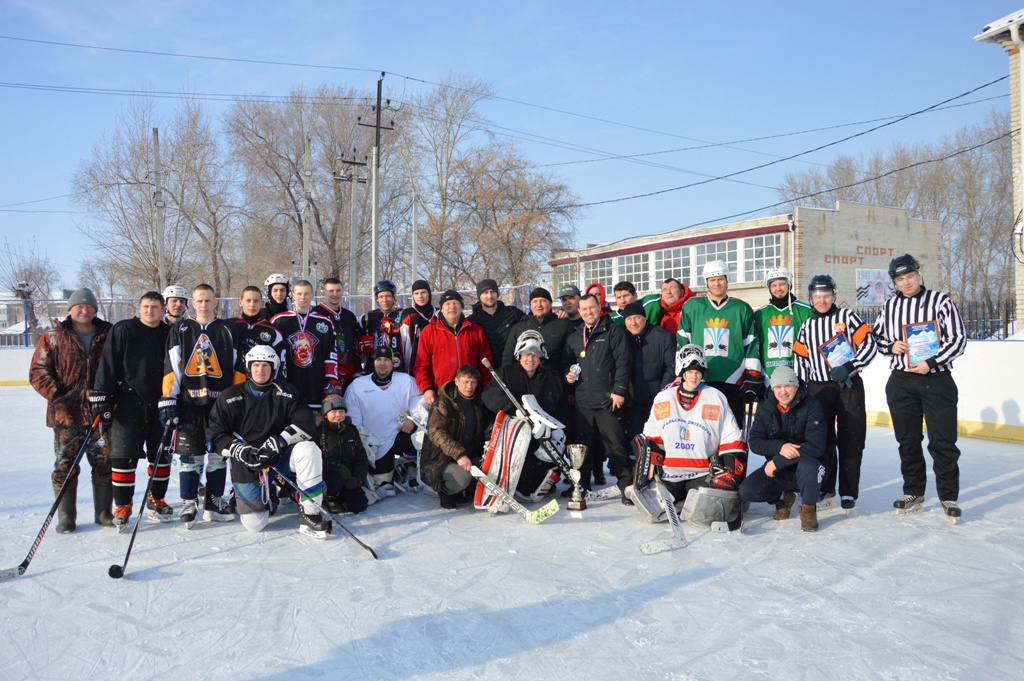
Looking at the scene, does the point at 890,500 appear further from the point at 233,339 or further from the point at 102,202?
the point at 102,202

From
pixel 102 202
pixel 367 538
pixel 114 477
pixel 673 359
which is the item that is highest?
pixel 102 202

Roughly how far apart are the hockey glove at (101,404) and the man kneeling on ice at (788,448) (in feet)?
12.4

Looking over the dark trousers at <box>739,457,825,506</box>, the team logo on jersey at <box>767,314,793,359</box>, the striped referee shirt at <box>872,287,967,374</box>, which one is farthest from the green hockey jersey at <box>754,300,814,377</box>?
the dark trousers at <box>739,457,825,506</box>

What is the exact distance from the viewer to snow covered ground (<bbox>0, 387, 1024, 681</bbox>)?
2.68 meters

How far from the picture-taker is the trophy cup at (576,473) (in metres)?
4.73

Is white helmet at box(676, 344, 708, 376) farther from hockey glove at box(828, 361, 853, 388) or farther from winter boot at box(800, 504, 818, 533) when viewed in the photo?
winter boot at box(800, 504, 818, 533)

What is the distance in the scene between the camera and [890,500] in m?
4.99

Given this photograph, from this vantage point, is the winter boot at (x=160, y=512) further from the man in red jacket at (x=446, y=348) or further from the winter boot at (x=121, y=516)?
the man in red jacket at (x=446, y=348)

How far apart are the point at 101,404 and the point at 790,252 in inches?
864

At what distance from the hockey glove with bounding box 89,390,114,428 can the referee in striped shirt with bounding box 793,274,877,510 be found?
14.0 feet

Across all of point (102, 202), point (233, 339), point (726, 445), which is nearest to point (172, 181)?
point (102, 202)

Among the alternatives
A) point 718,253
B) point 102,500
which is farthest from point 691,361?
point 718,253

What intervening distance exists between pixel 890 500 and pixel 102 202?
80.5 ft

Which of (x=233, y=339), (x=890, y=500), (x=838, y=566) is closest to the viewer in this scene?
(x=838, y=566)
